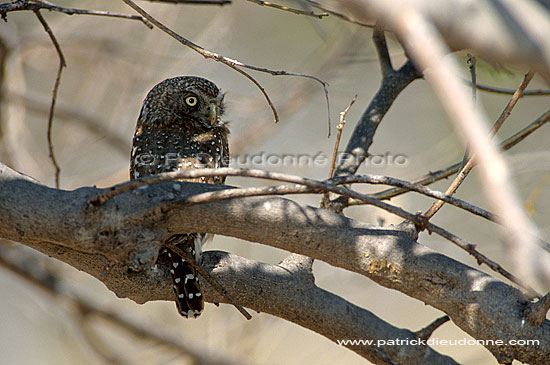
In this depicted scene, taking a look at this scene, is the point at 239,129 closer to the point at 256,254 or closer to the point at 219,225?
the point at 256,254

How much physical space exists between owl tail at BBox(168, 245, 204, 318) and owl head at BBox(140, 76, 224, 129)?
1.53 metres

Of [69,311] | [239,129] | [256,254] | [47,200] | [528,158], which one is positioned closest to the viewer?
[47,200]

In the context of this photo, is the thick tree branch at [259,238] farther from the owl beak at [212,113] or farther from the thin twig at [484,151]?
the owl beak at [212,113]

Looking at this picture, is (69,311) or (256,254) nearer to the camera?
(69,311)

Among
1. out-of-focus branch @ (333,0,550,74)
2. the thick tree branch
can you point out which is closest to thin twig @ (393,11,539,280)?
out-of-focus branch @ (333,0,550,74)

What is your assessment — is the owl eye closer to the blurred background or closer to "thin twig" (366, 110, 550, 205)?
the blurred background

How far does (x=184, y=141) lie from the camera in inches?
150

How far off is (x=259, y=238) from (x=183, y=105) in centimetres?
228

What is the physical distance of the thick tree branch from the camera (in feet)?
6.75

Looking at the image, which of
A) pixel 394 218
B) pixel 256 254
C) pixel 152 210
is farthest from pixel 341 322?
pixel 256 254

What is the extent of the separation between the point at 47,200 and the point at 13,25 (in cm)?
363

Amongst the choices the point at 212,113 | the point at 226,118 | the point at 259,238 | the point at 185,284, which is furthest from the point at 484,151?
the point at 226,118

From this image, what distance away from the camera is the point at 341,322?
8.54ft

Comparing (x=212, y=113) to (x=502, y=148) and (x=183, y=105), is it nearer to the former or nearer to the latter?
(x=183, y=105)
